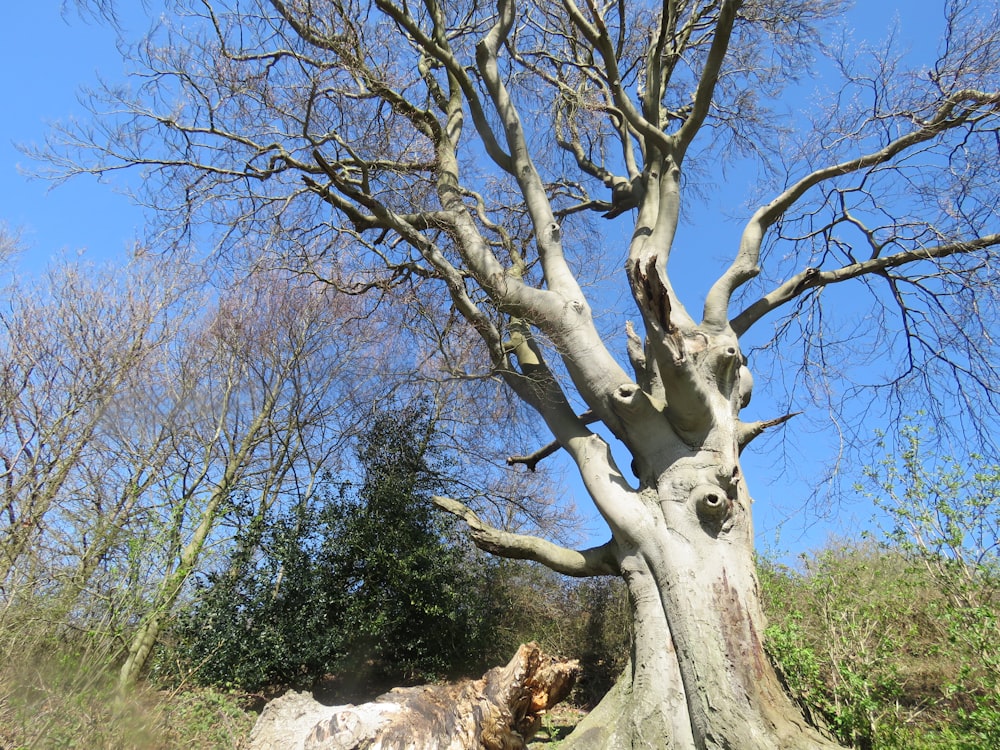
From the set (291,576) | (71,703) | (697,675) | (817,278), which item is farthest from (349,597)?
(817,278)

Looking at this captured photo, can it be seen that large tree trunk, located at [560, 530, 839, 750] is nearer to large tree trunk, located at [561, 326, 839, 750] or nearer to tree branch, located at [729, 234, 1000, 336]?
large tree trunk, located at [561, 326, 839, 750]

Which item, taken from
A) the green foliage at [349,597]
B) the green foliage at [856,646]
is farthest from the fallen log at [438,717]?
the green foliage at [349,597]

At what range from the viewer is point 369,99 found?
21.9 feet

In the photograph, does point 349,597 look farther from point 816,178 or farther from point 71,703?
point 816,178

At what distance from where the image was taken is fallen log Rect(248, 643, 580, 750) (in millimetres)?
3932

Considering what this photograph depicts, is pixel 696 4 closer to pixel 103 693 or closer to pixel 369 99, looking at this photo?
pixel 369 99

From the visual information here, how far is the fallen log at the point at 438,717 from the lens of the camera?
3.93 m

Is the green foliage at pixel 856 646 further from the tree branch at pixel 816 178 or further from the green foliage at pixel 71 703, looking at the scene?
the green foliage at pixel 71 703

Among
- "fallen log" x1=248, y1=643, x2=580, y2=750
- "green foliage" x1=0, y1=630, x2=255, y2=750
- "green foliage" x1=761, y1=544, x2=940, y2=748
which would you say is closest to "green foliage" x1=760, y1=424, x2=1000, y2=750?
"green foliage" x1=761, y1=544, x2=940, y2=748

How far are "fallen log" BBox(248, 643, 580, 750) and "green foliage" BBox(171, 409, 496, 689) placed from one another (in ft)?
7.76

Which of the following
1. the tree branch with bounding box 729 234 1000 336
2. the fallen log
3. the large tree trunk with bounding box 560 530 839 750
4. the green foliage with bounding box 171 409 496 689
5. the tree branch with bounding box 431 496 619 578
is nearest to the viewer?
the large tree trunk with bounding box 560 530 839 750

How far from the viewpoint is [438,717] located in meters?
4.23

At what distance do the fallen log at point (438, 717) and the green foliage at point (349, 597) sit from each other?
2.37m

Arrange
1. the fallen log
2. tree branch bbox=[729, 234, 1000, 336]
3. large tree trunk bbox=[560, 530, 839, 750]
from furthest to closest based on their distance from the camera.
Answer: tree branch bbox=[729, 234, 1000, 336] < the fallen log < large tree trunk bbox=[560, 530, 839, 750]
